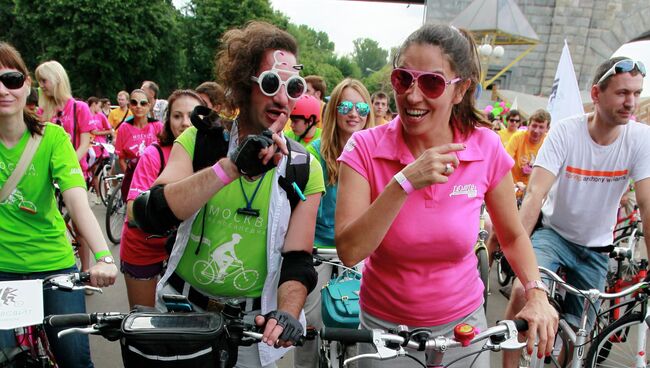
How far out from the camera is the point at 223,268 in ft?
6.25

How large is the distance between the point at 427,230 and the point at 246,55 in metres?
0.97

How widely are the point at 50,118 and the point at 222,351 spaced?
4877 mm

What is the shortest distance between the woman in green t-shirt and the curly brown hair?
39.5 inches

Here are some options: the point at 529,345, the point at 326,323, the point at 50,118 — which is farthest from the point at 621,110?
the point at 50,118

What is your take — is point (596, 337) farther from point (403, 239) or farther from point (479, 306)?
point (403, 239)

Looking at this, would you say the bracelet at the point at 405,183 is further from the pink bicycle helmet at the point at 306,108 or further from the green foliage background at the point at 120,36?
the green foliage background at the point at 120,36

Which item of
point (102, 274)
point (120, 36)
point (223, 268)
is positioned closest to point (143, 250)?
point (102, 274)

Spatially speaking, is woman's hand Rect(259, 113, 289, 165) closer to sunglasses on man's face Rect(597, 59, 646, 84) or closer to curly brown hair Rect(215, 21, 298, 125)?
curly brown hair Rect(215, 21, 298, 125)

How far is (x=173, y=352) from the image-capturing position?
1.42 metres

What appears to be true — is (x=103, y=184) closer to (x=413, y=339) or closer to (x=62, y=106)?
(x=62, y=106)

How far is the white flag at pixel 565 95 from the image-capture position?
20.9 ft

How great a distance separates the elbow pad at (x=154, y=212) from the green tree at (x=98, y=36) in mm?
31348

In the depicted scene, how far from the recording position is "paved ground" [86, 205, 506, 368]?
3.88 meters

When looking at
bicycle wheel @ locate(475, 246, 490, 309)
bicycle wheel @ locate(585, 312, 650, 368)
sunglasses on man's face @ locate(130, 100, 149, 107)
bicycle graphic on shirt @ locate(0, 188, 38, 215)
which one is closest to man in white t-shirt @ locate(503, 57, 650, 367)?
bicycle wheel @ locate(585, 312, 650, 368)
